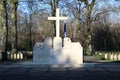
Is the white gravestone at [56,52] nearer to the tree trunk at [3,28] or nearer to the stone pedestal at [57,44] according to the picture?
the stone pedestal at [57,44]

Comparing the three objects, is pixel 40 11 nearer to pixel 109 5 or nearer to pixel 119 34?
pixel 109 5

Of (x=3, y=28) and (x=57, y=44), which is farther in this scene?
(x=3, y=28)

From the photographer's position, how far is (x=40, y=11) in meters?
54.5

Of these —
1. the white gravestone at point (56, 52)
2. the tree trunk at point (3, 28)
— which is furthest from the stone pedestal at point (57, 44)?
the tree trunk at point (3, 28)

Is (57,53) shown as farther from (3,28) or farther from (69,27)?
(69,27)

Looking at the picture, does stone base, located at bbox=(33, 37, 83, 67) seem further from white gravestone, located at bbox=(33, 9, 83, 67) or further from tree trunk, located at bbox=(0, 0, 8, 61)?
tree trunk, located at bbox=(0, 0, 8, 61)

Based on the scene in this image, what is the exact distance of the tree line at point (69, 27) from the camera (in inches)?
1839

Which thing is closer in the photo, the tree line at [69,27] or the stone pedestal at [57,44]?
the stone pedestal at [57,44]

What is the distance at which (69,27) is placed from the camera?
320 feet

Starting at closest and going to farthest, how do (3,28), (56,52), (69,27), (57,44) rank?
(57,44) < (56,52) < (3,28) < (69,27)

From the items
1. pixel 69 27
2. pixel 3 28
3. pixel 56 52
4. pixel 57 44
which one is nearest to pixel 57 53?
pixel 56 52

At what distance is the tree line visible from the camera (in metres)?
46.7

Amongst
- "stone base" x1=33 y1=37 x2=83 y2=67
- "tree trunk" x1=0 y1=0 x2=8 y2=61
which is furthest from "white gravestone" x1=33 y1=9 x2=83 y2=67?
"tree trunk" x1=0 y1=0 x2=8 y2=61

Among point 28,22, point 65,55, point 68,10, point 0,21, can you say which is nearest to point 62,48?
point 65,55
